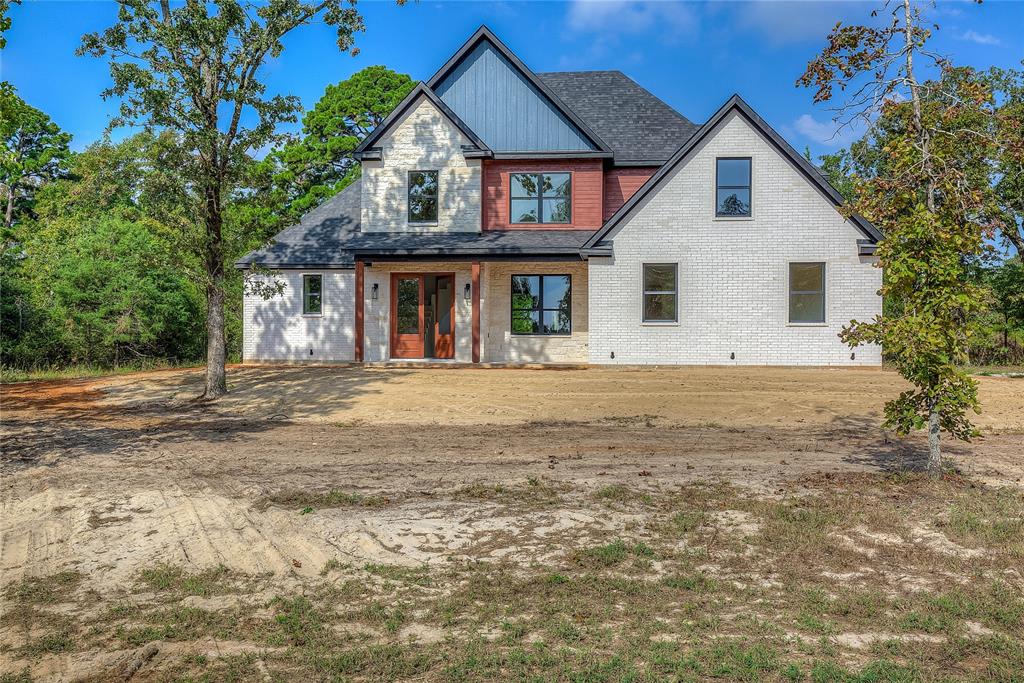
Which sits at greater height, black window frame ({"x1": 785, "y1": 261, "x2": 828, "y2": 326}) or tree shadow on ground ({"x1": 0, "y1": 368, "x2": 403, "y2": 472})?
black window frame ({"x1": 785, "y1": 261, "x2": 828, "y2": 326})

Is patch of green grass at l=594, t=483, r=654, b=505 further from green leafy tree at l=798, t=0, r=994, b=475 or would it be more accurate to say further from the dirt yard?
→ green leafy tree at l=798, t=0, r=994, b=475

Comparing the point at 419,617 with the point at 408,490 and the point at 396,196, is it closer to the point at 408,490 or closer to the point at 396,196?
the point at 408,490

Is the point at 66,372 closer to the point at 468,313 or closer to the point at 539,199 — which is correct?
the point at 468,313

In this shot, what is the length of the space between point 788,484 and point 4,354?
24092 mm

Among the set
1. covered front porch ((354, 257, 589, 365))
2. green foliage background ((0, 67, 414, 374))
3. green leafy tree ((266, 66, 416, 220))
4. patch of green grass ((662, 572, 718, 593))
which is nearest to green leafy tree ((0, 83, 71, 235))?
green foliage background ((0, 67, 414, 374))

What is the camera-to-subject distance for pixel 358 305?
20.8 meters

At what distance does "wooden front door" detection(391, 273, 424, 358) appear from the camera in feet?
69.4

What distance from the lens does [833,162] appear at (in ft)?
151

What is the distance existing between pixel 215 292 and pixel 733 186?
13.4 meters

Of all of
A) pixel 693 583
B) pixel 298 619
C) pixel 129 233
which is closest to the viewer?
pixel 298 619

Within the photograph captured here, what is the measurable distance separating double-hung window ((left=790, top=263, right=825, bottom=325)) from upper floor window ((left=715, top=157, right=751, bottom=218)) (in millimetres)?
2124

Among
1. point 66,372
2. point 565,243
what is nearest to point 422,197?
point 565,243

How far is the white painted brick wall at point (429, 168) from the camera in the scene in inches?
818

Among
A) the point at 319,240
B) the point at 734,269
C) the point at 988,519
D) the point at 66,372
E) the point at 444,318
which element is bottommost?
the point at 988,519
